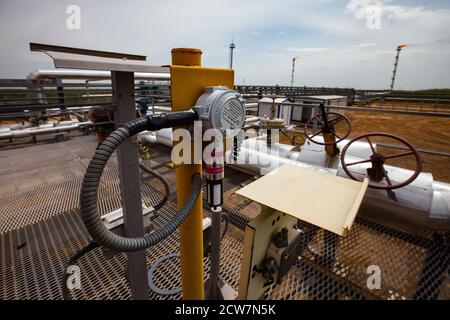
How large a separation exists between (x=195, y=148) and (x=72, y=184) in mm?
2233

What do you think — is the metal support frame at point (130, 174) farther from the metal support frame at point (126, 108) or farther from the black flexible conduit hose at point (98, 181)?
the black flexible conduit hose at point (98, 181)

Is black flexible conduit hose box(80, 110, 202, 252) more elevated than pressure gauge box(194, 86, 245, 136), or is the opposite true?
pressure gauge box(194, 86, 245, 136)

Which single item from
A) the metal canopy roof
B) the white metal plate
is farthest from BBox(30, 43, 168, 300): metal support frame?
the white metal plate

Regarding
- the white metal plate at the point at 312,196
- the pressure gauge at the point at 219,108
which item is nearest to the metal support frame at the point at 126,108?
the pressure gauge at the point at 219,108

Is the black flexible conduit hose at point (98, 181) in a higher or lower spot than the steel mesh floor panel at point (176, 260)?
higher

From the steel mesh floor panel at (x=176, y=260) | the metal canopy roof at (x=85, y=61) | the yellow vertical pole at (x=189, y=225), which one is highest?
the metal canopy roof at (x=85, y=61)

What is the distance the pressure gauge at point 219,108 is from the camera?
0.66 metres

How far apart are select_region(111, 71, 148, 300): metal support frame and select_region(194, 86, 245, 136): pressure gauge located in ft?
0.75

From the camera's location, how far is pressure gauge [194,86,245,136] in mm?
665

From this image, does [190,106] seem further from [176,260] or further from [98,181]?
[176,260]

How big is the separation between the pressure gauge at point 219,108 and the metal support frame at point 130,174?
230 millimetres

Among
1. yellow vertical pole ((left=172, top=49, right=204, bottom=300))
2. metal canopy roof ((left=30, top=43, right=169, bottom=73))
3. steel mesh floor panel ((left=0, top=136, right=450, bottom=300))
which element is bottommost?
steel mesh floor panel ((left=0, top=136, right=450, bottom=300))

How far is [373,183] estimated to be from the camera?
1646 millimetres

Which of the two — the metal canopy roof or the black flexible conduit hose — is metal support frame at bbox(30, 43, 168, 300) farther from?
the black flexible conduit hose
